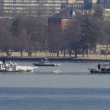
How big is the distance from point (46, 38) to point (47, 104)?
3955 inches

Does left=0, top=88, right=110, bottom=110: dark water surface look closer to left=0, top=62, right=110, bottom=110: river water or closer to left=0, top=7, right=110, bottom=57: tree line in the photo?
left=0, top=62, right=110, bottom=110: river water

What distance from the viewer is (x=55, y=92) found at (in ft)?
212

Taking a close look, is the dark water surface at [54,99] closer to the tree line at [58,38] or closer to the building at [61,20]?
the tree line at [58,38]

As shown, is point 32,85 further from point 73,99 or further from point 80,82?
point 73,99

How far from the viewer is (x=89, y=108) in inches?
2106

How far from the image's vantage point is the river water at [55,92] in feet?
181

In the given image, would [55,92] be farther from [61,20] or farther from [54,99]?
[61,20]

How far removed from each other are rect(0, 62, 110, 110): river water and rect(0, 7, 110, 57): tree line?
60.8m

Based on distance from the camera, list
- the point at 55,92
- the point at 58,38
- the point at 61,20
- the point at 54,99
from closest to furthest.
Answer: the point at 54,99 → the point at 55,92 → the point at 58,38 → the point at 61,20

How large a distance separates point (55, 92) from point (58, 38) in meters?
87.9

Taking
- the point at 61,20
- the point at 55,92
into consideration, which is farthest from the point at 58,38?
the point at 55,92

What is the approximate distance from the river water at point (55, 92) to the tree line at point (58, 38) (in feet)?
199

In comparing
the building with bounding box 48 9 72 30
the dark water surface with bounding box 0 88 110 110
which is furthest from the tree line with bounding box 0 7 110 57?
the dark water surface with bounding box 0 88 110 110

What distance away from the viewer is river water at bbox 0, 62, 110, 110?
5519 cm
